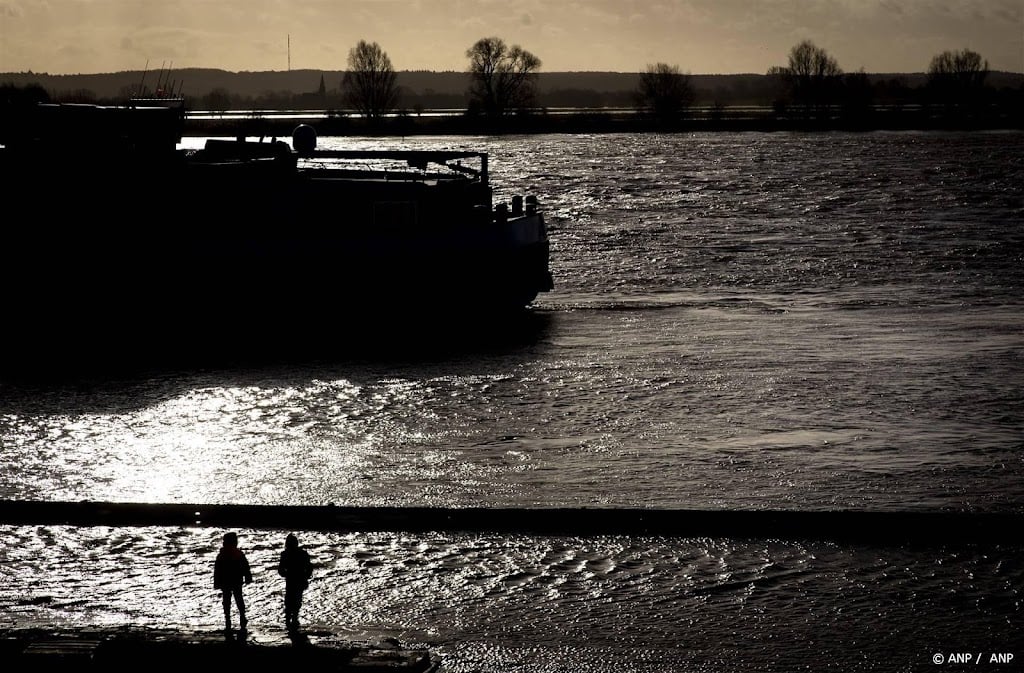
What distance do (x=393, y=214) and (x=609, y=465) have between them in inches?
672

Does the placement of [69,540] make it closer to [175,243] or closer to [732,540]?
[732,540]

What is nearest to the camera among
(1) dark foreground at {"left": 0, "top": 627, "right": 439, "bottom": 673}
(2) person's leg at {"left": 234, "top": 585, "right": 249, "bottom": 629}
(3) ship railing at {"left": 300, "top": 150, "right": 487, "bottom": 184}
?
(1) dark foreground at {"left": 0, "top": 627, "right": 439, "bottom": 673}

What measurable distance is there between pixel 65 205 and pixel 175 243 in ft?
10.2

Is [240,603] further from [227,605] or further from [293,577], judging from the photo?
[293,577]

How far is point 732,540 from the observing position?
17703 millimetres

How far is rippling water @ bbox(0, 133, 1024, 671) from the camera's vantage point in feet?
49.1

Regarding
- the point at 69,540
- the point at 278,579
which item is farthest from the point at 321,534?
the point at 69,540

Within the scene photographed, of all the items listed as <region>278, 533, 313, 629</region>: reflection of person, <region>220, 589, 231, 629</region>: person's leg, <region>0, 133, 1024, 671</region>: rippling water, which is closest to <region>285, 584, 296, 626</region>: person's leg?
<region>278, 533, 313, 629</region>: reflection of person

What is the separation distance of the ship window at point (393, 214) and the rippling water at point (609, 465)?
10.2 feet

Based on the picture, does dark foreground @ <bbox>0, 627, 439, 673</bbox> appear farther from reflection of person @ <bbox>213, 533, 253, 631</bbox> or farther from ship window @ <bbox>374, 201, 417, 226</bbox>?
ship window @ <bbox>374, 201, 417, 226</bbox>

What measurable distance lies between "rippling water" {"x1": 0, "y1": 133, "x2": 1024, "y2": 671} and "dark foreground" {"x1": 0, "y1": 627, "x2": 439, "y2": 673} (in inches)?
64.2

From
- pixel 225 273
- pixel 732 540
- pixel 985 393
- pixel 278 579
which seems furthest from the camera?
pixel 225 273

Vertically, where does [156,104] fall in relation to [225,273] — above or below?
above

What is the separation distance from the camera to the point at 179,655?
12250mm
